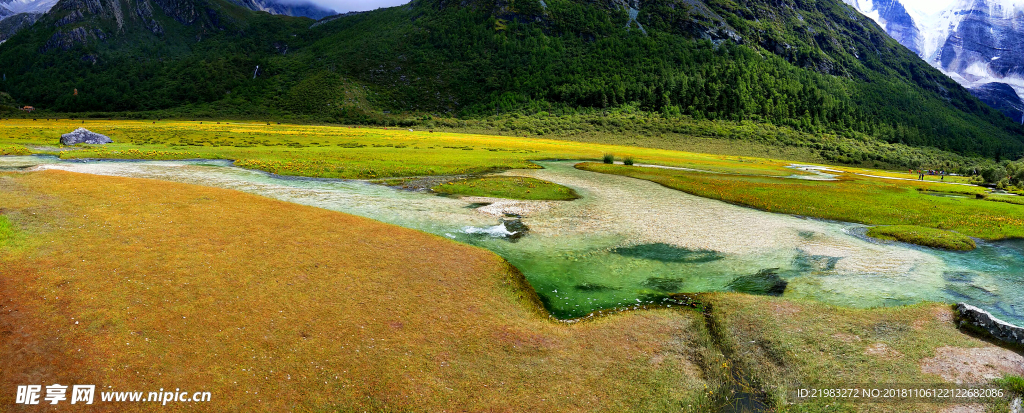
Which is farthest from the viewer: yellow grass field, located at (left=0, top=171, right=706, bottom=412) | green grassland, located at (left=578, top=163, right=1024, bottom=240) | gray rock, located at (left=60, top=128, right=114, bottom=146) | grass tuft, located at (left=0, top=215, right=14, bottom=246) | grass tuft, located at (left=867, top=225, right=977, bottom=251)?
gray rock, located at (left=60, top=128, right=114, bottom=146)

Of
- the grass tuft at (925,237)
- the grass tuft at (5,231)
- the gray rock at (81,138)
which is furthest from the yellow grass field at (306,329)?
the gray rock at (81,138)

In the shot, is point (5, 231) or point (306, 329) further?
point (5, 231)

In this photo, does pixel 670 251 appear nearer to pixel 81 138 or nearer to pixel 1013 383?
pixel 1013 383

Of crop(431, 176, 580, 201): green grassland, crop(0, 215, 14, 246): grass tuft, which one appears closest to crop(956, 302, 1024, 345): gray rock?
crop(431, 176, 580, 201): green grassland

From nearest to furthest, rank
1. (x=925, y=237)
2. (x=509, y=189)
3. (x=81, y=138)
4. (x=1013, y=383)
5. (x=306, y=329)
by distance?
(x=1013, y=383) < (x=306, y=329) < (x=925, y=237) < (x=509, y=189) < (x=81, y=138)

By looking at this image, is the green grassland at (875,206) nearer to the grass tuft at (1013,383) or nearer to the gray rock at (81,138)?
the grass tuft at (1013,383)

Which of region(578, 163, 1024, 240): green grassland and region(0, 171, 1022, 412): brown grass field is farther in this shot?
region(578, 163, 1024, 240): green grassland

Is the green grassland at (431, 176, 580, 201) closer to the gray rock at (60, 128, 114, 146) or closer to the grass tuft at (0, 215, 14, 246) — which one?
the grass tuft at (0, 215, 14, 246)

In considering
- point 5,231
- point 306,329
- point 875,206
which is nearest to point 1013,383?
point 306,329
